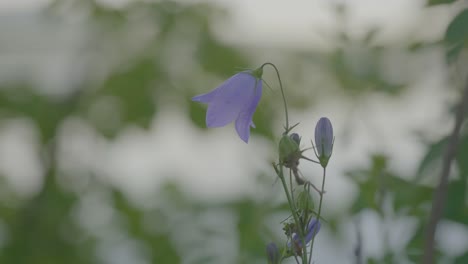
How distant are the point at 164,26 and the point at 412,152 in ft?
1.99

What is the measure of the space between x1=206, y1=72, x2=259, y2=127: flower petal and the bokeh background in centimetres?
52

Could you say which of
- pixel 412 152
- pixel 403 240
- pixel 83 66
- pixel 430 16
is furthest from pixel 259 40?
pixel 403 240

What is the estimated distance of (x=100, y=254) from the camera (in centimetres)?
194

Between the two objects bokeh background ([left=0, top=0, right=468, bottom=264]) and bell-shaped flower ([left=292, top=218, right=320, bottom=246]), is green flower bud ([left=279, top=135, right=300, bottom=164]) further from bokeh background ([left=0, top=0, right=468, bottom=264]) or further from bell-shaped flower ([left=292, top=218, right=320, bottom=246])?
bokeh background ([left=0, top=0, right=468, bottom=264])

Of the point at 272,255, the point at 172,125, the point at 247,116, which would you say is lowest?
the point at 272,255

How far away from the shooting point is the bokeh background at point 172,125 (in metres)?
1.36

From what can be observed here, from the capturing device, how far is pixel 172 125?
75.2 inches

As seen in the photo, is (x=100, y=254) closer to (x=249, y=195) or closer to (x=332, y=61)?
(x=249, y=195)

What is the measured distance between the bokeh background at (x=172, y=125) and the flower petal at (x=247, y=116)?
518 mm

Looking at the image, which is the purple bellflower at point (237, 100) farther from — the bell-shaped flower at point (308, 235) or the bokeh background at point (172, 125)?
the bokeh background at point (172, 125)

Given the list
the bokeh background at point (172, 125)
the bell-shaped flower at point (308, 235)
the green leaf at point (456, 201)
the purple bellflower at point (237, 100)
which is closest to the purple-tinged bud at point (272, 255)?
the bell-shaped flower at point (308, 235)

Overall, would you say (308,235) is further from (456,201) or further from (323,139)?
(456,201)

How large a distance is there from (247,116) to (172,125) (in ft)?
3.88

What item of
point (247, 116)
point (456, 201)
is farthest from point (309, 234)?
point (456, 201)
